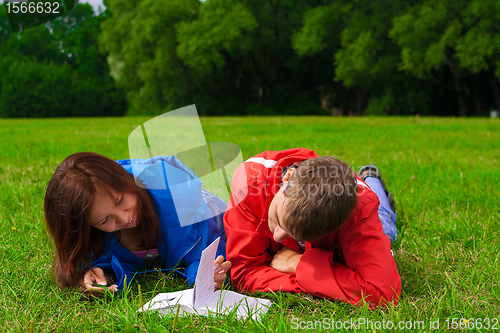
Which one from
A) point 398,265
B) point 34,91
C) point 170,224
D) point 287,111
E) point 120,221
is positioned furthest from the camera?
point 34,91

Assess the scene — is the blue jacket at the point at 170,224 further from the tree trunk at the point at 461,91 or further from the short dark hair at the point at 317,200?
the tree trunk at the point at 461,91

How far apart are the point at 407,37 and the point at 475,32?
3.82 meters

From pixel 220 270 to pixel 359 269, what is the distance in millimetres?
769

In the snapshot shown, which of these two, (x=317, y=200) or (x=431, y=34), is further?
(x=431, y=34)

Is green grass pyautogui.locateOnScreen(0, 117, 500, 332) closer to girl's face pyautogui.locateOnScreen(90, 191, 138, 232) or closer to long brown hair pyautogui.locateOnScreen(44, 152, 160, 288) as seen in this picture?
long brown hair pyautogui.locateOnScreen(44, 152, 160, 288)

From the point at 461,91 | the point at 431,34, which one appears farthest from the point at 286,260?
the point at 461,91

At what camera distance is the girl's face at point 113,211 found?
6.43ft

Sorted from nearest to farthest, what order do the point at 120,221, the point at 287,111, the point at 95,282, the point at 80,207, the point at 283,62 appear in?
the point at 80,207 < the point at 120,221 < the point at 95,282 < the point at 287,111 < the point at 283,62

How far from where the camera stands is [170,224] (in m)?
2.30

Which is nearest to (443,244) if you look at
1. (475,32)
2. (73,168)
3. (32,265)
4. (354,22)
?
(73,168)

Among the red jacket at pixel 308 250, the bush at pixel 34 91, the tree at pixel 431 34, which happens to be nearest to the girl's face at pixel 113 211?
the red jacket at pixel 308 250

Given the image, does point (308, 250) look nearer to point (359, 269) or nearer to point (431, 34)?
point (359, 269)

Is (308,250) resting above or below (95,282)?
above

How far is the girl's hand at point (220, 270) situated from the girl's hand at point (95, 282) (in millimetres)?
543
